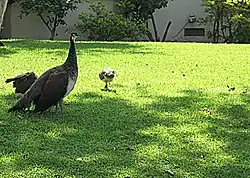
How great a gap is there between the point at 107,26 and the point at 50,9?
190 centimetres

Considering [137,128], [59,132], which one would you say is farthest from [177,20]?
[59,132]

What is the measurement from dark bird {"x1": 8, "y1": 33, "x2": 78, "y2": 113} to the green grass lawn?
0.19m

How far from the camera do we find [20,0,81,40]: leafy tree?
54.0ft

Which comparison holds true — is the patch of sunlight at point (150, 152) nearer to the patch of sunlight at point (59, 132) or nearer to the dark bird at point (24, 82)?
the patch of sunlight at point (59, 132)

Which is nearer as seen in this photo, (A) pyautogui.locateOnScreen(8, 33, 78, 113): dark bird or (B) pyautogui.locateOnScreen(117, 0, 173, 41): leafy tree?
(A) pyautogui.locateOnScreen(8, 33, 78, 113): dark bird

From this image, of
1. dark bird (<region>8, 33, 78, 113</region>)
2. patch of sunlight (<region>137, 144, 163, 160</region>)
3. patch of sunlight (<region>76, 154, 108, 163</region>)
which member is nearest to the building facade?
dark bird (<region>8, 33, 78, 113</region>)

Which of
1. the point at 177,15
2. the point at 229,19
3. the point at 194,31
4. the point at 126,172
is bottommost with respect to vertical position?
the point at 126,172

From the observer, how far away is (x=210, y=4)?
1811 centimetres

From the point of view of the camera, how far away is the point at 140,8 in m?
18.7

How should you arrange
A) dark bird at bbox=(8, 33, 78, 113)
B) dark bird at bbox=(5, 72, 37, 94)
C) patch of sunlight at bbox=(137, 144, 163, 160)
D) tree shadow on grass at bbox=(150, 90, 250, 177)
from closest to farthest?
tree shadow on grass at bbox=(150, 90, 250, 177) → patch of sunlight at bbox=(137, 144, 163, 160) → dark bird at bbox=(8, 33, 78, 113) → dark bird at bbox=(5, 72, 37, 94)

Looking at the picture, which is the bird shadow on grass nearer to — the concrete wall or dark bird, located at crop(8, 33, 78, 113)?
dark bird, located at crop(8, 33, 78, 113)

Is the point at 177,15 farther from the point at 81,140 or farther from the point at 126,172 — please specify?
the point at 126,172

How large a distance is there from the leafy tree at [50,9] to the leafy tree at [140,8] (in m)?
1.71

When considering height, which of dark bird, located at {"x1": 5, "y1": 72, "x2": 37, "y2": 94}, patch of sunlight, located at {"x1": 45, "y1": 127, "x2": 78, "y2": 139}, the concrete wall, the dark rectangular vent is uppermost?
the concrete wall
